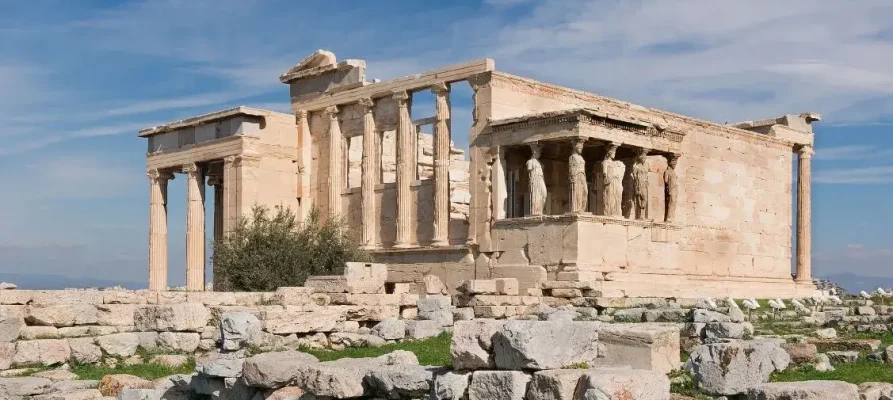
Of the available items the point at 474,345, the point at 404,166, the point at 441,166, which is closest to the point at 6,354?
the point at 474,345

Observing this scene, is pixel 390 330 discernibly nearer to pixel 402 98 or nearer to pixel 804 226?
pixel 402 98

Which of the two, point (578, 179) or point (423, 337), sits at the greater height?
point (578, 179)

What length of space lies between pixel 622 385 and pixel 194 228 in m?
24.7

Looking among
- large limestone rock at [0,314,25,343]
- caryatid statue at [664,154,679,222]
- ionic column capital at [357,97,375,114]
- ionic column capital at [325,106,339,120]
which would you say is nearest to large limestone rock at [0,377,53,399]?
large limestone rock at [0,314,25,343]

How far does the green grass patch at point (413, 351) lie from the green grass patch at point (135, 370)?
1598mm

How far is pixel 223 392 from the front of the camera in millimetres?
11156

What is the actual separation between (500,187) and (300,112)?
7568mm

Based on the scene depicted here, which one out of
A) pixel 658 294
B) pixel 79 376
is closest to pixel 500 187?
pixel 658 294

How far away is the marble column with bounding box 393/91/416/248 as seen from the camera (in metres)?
27.6

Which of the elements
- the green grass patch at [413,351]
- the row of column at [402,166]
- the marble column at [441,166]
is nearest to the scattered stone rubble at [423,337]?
the green grass patch at [413,351]

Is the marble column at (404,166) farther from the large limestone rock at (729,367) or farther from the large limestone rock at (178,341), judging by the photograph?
the large limestone rock at (729,367)

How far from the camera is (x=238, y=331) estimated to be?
46.4 ft

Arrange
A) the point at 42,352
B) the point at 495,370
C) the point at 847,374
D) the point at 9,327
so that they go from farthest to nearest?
the point at 9,327, the point at 42,352, the point at 847,374, the point at 495,370

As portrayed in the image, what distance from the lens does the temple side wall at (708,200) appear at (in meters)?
25.3
